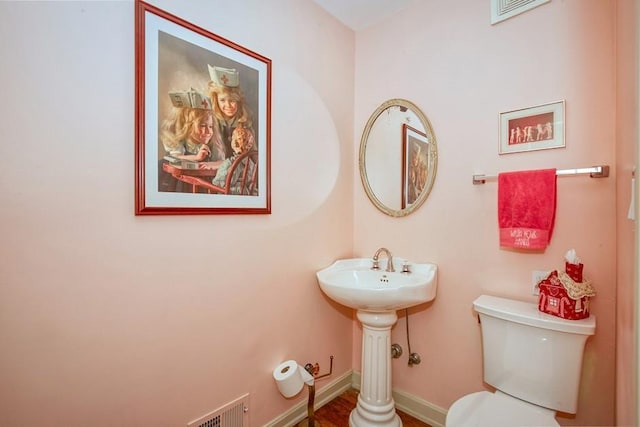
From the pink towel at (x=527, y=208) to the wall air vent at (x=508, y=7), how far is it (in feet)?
2.58

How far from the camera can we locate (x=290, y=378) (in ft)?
5.01

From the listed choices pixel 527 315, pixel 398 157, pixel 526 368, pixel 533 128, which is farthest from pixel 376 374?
pixel 533 128

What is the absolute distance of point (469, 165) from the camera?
5.30 ft

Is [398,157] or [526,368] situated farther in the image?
[398,157]

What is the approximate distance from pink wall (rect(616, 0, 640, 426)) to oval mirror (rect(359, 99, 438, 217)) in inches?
30.6

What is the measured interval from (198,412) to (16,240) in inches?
38.7

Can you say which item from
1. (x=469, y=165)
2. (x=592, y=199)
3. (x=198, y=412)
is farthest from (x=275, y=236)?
(x=592, y=199)

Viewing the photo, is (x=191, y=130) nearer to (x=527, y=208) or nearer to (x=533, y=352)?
(x=527, y=208)

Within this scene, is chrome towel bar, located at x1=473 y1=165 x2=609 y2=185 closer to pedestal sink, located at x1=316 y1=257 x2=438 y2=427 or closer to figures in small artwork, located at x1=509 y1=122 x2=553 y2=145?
figures in small artwork, located at x1=509 y1=122 x2=553 y2=145

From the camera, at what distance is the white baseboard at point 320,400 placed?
166 centimetres

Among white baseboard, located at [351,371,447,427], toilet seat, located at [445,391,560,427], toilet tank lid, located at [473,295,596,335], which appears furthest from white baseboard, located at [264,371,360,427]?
toilet tank lid, located at [473,295,596,335]

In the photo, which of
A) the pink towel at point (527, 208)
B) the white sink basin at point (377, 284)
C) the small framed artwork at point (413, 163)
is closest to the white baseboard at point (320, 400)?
the white sink basin at point (377, 284)

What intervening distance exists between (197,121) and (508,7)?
1590 mm

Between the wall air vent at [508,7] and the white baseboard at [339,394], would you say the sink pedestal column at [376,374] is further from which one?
the wall air vent at [508,7]
